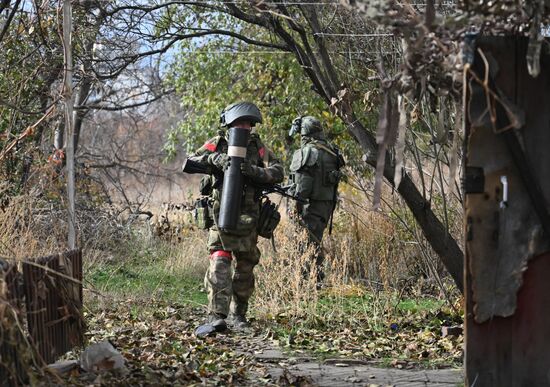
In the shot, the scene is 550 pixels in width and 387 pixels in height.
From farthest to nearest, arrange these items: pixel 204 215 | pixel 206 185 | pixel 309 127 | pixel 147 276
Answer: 1. pixel 309 127
2. pixel 147 276
3. pixel 206 185
4. pixel 204 215

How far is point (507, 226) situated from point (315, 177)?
7.74 meters

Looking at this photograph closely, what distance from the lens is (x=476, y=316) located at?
543 centimetres

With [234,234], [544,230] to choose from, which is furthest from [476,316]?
[234,234]

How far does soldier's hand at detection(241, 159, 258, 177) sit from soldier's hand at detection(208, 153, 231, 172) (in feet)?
0.48

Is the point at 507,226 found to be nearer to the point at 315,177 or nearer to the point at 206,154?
the point at 206,154

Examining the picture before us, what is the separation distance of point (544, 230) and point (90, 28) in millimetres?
6144

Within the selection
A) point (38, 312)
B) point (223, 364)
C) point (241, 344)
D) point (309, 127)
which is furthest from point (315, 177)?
point (38, 312)

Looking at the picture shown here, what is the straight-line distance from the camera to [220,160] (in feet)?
28.7

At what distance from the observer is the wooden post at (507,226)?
525 centimetres

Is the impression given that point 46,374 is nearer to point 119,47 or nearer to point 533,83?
point 533,83

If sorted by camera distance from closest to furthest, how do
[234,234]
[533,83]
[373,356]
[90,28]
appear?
[533,83] → [373,356] → [234,234] → [90,28]

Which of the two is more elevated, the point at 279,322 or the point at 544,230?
the point at 544,230

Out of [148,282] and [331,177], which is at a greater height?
[331,177]

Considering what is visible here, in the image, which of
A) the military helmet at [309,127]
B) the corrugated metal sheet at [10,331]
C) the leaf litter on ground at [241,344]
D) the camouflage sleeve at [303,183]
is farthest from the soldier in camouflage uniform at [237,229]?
the military helmet at [309,127]
